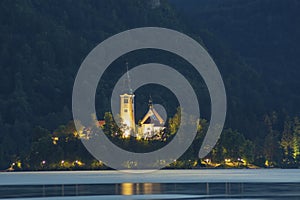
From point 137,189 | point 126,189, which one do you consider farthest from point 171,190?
point 126,189

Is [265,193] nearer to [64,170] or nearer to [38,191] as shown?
[38,191]

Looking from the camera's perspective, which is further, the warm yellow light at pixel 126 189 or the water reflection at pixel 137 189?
the water reflection at pixel 137 189

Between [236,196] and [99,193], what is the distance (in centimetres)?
1376

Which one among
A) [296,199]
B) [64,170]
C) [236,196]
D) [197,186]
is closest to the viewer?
[296,199]

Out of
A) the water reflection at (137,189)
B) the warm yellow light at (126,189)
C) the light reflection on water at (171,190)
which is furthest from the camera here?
the water reflection at (137,189)

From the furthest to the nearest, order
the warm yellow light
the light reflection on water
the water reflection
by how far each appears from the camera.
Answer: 1. the water reflection
2. the warm yellow light
3. the light reflection on water

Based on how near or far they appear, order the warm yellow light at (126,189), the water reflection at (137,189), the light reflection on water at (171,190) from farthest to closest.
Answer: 1. the water reflection at (137,189)
2. the warm yellow light at (126,189)
3. the light reflection on water at (171,190)

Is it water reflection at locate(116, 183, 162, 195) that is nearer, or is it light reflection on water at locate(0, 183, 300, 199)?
light reflection on water at locate(0, 183, 300, 199)

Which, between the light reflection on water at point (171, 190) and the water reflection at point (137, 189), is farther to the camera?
the water reflection at point (137, 189)

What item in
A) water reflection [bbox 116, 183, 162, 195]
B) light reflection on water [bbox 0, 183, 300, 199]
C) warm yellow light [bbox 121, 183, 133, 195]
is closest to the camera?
light reflection on water [bbox 0, 183, 300, 199]

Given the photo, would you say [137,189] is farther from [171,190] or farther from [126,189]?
[171,190]

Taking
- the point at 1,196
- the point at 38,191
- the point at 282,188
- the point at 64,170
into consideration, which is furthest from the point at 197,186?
the point at 64,170

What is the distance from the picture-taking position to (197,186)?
112500 millimetres

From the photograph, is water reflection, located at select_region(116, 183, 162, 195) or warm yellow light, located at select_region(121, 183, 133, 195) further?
water reflection, located at select_region(116, 183, 162, 195)
